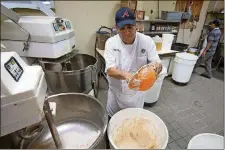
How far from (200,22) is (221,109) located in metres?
2.88

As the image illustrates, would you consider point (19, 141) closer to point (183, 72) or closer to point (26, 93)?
point (26, 93)

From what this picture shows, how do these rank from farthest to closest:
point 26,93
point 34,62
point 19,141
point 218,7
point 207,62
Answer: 1. point 218,7
2. point 207,62
3. point 34,62
4. point 19,141
5. point 26,93

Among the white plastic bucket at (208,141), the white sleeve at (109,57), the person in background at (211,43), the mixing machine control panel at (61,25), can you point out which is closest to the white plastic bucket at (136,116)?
the white plastic bucket at (208,141)

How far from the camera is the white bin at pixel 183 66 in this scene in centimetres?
288

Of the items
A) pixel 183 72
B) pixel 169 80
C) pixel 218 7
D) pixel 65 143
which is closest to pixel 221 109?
pixel 183 72

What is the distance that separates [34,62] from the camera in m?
1.52

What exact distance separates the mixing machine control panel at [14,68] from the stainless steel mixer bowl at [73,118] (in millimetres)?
598

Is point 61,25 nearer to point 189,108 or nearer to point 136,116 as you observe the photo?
point 136,116

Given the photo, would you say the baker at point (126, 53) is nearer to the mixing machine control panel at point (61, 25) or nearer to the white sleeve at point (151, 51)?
the white sleeve at point (151, 51)

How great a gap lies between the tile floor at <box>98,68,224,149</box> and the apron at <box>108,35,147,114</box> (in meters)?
0.81

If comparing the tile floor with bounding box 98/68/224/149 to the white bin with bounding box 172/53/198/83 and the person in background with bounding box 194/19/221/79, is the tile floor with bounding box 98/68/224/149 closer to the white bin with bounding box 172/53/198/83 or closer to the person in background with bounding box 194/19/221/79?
the white bin with bounding box 172/53/198/83

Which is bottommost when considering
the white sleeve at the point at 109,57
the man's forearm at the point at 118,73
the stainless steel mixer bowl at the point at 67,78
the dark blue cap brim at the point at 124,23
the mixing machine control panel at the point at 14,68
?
the stainless steel mixer bowl at the point at 67,78

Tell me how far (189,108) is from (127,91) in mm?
1622

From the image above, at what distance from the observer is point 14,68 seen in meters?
0.55
